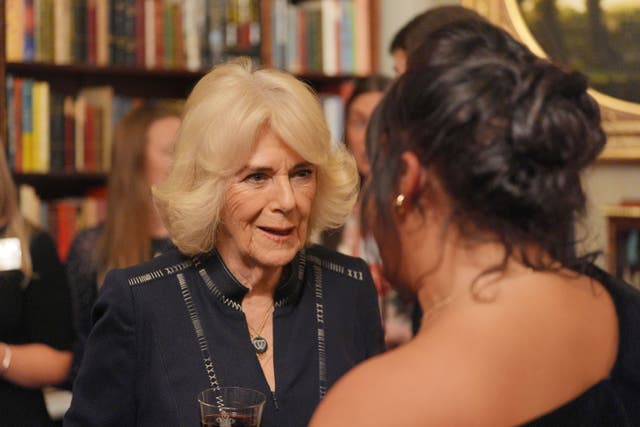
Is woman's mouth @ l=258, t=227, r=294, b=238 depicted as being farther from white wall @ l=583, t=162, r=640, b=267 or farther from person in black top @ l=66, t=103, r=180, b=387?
white wall @ l=583, t=162, r=640, b=267

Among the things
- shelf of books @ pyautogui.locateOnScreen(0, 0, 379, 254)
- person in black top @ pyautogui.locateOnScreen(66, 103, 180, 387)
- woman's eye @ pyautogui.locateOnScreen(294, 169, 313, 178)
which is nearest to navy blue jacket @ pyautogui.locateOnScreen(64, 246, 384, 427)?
woman's eye @ pyautogui.locateOnScreen(294, 169, 313, 178)

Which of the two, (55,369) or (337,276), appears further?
(55,369)

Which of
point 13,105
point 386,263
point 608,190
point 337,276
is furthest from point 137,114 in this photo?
point 386,263

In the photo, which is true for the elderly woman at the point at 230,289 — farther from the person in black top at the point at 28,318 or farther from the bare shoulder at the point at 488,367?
the bare shoulder at the point at 488,367

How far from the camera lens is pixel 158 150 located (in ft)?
10.6

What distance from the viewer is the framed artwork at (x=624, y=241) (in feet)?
10.7

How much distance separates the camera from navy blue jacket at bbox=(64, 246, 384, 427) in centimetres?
188

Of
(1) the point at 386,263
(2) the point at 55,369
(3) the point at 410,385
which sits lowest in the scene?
(2) the point at 55,369

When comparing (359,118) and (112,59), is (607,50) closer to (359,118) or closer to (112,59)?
(359,118)

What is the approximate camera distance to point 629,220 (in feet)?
10.8

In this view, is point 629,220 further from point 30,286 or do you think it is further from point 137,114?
point 30,286

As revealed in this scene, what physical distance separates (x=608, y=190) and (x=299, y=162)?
1.80 m

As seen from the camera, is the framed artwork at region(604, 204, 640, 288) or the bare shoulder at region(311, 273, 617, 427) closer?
the bare shoulder at region(311, 273, 617, 427)

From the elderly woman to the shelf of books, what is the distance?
6.13 ft
